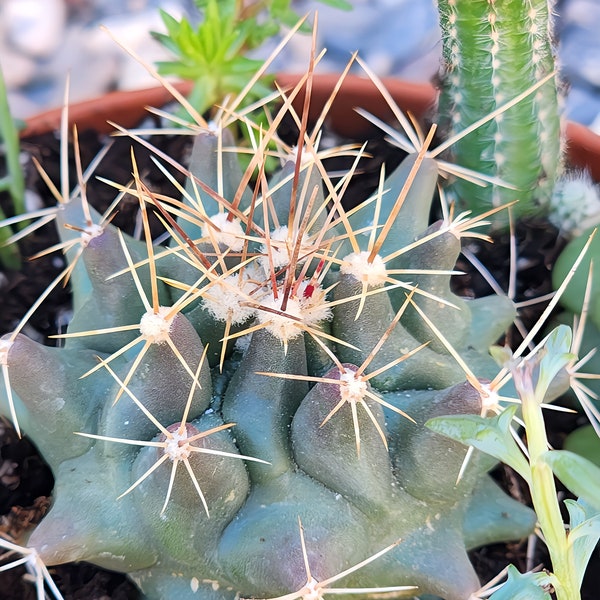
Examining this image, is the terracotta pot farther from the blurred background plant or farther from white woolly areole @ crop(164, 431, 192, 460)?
white woolly areole @ crop(164, 431, 192, 460)

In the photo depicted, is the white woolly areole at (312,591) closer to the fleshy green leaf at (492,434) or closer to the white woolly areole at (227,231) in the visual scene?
the fleshy green leaf at (492,434)

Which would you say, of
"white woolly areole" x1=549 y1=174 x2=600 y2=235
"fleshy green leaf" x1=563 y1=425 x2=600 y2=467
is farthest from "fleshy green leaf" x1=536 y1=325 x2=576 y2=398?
"white woolly areole" x1=549 y1=174 x2=600 y2=235

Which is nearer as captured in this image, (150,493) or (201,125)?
(150,493)

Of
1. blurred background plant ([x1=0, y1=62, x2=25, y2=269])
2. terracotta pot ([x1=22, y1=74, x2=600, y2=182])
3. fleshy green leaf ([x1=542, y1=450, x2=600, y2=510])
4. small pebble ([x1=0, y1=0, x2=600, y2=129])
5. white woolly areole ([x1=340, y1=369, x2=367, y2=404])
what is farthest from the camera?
small pebble ([x1=0, y1=0, x2=600, y2=129])

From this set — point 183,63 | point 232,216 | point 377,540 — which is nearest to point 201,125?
point 232,216

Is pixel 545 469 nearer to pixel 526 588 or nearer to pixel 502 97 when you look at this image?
pixel 526 588

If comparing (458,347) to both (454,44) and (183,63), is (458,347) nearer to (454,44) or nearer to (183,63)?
(454,44)

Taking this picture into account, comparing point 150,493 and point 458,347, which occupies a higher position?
point 458,347

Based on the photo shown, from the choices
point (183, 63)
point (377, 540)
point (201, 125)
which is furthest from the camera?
point (183, 63)

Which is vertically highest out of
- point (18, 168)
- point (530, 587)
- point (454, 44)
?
point (454, 44)
